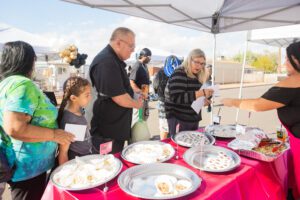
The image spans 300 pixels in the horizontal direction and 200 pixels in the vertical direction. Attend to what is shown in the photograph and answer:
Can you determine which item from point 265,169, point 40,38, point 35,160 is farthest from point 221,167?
point 40,38

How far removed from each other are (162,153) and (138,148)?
19 cm

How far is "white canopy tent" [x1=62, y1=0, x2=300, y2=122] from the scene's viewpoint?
2.58 metres

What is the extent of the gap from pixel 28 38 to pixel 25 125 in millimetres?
6413

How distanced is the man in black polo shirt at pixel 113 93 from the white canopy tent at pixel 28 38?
16.7 ft

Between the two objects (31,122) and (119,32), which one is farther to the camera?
(119,32)

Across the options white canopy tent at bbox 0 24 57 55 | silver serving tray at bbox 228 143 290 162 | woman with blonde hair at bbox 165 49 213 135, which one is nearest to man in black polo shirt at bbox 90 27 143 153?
woman with blonde hair at bbox 165 49 213 135

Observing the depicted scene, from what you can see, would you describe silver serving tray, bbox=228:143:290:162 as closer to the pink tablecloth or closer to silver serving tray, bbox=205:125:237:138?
the pink tablecloth

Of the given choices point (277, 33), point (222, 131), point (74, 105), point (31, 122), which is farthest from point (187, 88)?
point (277, 33)

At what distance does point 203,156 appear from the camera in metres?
1.51

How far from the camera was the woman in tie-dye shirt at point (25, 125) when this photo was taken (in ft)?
3.70

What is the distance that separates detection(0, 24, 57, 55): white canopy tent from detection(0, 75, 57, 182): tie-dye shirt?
5.44 metres

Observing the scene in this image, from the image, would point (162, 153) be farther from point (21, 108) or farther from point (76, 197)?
point (21, 108)

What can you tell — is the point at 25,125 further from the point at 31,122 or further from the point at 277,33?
the point at 277,33

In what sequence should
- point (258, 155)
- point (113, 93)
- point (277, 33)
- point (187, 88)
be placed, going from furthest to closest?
point (277, 33) → point (187, 88) → point (113, 93) → point (258, 155)
